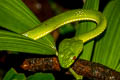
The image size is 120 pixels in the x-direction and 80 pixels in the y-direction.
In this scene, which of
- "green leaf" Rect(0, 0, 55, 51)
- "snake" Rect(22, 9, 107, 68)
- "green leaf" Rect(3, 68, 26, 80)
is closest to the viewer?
"green leaf" Rect(3, 68, 26, 80)

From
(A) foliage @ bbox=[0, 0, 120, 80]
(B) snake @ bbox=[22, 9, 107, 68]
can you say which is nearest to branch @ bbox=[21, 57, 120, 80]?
A: (A) foliage @ bbox=[0, 0, 120, 80]

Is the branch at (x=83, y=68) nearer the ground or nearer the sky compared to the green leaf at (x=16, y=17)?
nearer the ground

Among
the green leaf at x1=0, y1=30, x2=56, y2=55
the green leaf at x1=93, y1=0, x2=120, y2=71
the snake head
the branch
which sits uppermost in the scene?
the green leaf at x1=0, y1=30, x2=56, y2=55

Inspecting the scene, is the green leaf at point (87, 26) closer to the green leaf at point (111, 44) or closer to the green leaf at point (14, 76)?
the green leaf at point (111, 44)

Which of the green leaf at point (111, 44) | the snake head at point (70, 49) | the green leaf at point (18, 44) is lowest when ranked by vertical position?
the snake head at point (70, 49)

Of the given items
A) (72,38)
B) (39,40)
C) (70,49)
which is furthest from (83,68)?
(72,38)

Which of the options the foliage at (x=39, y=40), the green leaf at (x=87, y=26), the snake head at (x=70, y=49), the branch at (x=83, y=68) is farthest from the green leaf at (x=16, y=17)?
the snake head at (x=70, y=49)

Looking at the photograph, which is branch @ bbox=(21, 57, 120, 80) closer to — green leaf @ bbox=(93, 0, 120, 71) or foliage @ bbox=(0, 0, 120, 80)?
foliage @ bbox=(0, 0, 120, 80)
